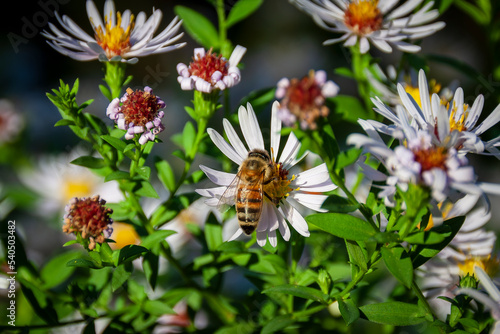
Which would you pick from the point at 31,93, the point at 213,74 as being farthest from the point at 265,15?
the point at 213,74

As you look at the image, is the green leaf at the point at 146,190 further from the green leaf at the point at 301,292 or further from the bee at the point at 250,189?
the green leaf at the point at 301,292

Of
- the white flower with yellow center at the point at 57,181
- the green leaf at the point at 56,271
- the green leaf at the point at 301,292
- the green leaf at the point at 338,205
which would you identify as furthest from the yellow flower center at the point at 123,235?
the green leaf at the point at 338,205

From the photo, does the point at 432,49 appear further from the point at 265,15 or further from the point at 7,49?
the point at 7,49

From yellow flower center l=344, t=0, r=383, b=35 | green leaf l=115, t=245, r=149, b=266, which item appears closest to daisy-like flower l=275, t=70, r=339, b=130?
green leaf l=115, t=245, r=149, b=266

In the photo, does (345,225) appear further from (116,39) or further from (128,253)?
(116,39)

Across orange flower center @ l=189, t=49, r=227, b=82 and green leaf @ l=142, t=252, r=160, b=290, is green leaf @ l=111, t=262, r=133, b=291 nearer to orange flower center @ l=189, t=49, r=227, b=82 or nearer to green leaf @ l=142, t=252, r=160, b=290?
green leaf @ l=142, t=252, r=160, b=290

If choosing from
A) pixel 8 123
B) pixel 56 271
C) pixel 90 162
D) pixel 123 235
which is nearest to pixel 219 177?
pixel 90 162

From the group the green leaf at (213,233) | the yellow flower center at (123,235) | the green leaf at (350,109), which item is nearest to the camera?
the green leaf at (213,233)
